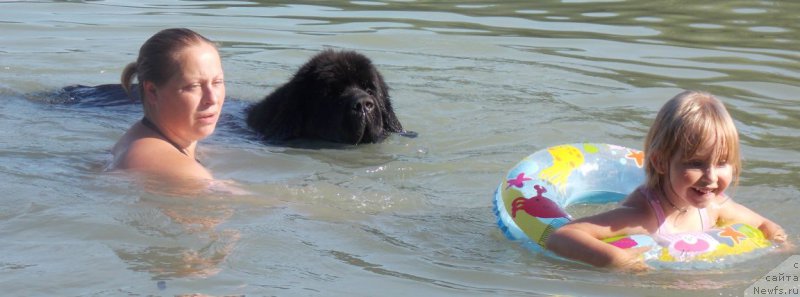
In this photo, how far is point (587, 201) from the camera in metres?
5.57

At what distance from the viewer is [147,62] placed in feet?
17.5

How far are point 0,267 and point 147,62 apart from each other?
137 cm

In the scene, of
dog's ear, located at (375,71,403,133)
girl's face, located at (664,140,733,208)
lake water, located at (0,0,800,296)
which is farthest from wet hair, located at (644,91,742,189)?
dog's ear, located at (375,71,403,133)

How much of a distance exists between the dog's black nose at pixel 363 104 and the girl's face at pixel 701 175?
2390 millimetres

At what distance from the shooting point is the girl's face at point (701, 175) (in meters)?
4.48

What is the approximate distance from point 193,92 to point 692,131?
2.18 metres

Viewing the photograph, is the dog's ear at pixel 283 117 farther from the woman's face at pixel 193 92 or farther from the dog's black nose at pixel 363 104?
the woman's face at pixel 193 92

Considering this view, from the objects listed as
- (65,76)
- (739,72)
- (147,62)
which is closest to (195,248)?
(147,62)

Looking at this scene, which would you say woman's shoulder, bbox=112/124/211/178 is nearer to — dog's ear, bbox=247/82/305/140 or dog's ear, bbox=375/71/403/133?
dog's ear, bbox=247/82/305/140

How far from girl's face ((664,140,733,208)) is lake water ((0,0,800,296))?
0.29 meters

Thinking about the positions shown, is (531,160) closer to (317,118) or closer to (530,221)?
(530,221)

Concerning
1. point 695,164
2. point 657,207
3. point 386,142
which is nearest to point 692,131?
point 695,164

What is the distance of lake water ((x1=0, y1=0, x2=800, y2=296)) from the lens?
4.37 meters

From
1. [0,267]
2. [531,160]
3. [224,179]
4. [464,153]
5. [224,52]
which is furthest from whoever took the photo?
[224,52]
